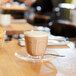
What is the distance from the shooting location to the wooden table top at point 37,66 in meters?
0.68

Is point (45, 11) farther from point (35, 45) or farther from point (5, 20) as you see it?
point (35, 45)

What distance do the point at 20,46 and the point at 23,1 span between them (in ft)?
15.0

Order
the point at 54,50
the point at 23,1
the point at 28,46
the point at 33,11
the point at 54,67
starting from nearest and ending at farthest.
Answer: the point at 54,67 < the point at 28,46 < the point at 54,50 < the point at 33,11 < the point at 23,1

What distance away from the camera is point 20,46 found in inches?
41.7

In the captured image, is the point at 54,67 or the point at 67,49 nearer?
the point at 54,67

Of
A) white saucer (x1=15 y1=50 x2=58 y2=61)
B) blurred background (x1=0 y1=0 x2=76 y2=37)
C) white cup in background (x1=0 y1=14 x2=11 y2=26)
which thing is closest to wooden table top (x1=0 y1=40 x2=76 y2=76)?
white saucer (x1=15 y1=50 x2=58 y2=61)

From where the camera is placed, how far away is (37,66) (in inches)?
29.7

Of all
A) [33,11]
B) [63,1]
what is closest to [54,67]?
[63,1]

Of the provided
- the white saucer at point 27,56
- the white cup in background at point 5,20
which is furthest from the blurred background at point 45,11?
the white saucer at point 27,56

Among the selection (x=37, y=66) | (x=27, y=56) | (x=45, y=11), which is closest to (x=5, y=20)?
(x=27, y=56)

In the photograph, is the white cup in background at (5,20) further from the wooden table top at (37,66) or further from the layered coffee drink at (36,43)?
the layered coffee drink at (36,43)

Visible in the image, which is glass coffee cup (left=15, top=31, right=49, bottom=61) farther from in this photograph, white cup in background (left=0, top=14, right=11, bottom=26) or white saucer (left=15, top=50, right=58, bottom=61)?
white cup in background (left=0, top=14, right=11, bottom=26)

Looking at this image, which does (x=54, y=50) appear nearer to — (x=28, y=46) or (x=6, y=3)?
(x=28, y=46)

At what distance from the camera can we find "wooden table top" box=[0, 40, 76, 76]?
26.9 inches
